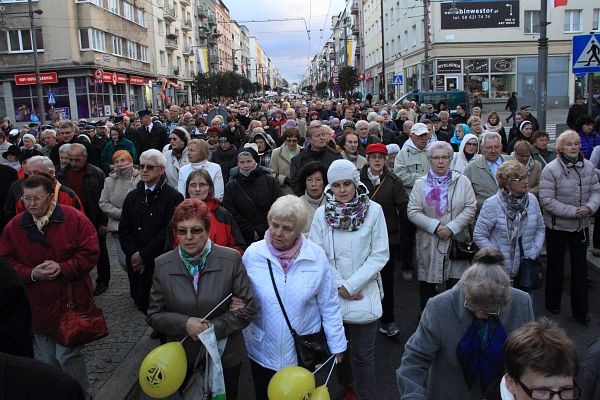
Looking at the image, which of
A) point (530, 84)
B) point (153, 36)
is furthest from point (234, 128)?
point (153, 36)

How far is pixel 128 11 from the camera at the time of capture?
46.4 meters

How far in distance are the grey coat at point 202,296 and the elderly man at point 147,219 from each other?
1.70 metres

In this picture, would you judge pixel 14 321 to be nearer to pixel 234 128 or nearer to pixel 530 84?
pixel 234 128

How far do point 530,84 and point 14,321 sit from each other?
4324cm


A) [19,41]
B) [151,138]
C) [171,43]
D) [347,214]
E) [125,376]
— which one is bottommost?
[125,376]

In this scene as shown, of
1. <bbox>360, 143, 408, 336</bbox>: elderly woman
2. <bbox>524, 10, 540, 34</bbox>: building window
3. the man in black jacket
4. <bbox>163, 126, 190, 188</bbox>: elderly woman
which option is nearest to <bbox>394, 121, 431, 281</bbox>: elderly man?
<bbox>360, 143, 408, 336</bbox>: elderly woman

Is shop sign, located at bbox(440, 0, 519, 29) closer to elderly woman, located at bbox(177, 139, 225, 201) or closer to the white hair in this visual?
elderly woman, located at bbox(177, 139, 225, 201)

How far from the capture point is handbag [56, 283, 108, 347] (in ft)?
13.0

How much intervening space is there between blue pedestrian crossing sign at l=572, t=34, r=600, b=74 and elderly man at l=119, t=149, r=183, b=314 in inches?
314

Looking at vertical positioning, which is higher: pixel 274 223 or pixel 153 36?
pixel 153 36

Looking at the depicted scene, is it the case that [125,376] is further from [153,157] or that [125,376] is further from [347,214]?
[347,214]

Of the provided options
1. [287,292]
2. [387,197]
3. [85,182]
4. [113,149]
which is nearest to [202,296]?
[287,292]

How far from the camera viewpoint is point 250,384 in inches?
192

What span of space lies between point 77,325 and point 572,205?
5.01 metres
